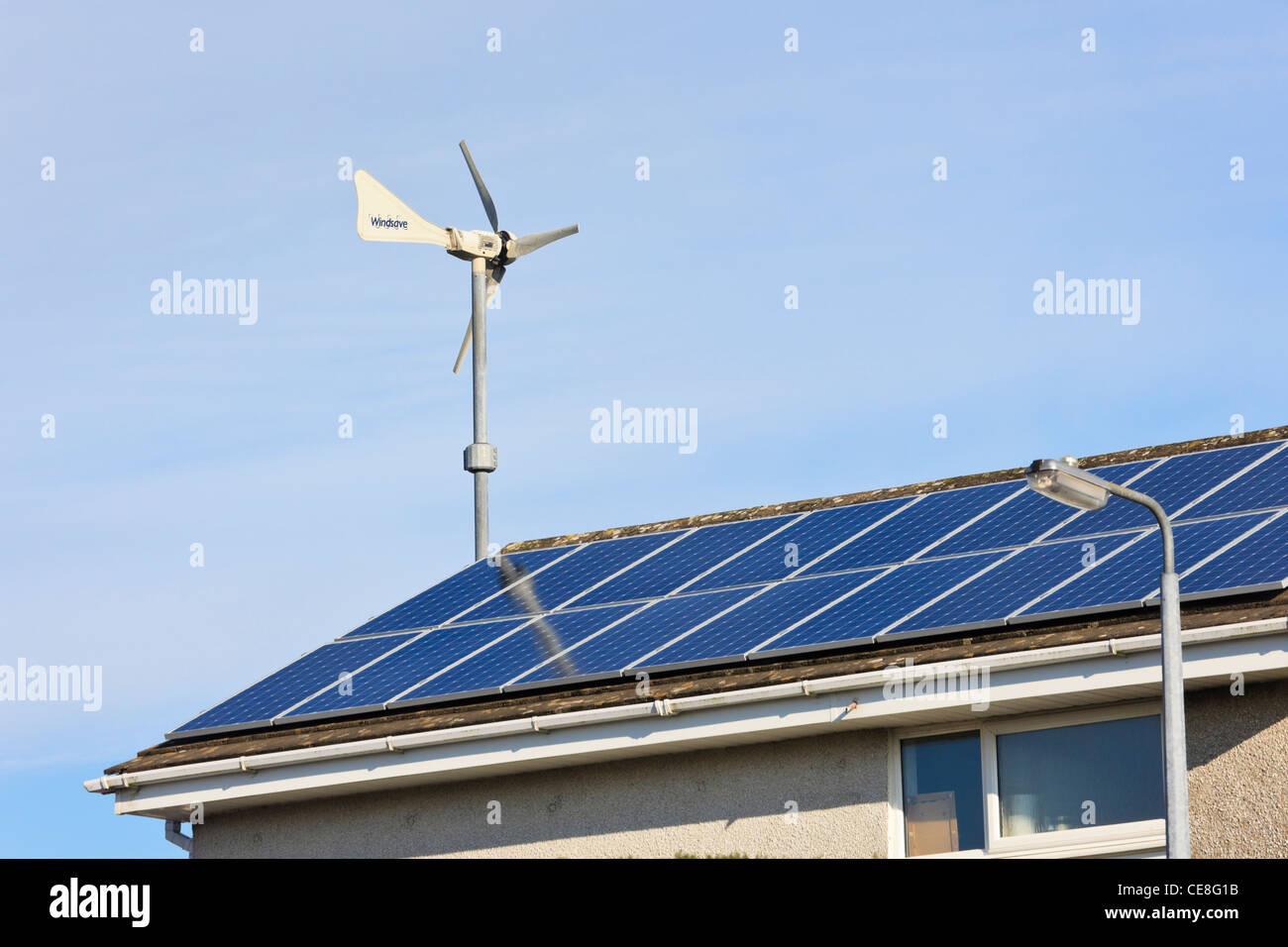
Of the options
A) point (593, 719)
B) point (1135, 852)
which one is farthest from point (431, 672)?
point (1135, 852)

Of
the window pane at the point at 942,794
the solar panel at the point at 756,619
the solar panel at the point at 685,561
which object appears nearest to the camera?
the window pane at the point at 942,794

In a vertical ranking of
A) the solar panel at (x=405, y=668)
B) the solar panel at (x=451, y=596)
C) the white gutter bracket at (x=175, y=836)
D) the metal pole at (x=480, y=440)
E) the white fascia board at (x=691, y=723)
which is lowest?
the white gutter bracket at (x=175, y=836)

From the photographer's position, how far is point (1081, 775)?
15.3 meters

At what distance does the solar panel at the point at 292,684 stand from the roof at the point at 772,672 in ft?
0.94

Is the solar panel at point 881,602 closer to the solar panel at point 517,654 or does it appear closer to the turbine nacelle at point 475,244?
the solar panel at point 517,654

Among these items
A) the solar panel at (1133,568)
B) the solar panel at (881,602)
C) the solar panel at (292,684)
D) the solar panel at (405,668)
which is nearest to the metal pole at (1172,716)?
the solar panel at (1133,568)

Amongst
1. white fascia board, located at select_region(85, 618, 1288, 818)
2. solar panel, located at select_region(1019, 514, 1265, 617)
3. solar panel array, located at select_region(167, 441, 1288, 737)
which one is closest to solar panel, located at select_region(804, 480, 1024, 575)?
solar panel array, located at select_region(167, 441, 1288, 737)

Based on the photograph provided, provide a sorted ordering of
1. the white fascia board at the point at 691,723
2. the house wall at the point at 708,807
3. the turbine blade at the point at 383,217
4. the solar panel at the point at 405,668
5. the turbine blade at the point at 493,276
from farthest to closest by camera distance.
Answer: the turbine blade at the point at 493,276 < the turbine blade at the point at 383,217 < the solar panel at the point at 405,668 < the white fascia board at the point at 691,723 < the house wall at the point at 708,807

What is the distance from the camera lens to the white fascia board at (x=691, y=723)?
47.6ft

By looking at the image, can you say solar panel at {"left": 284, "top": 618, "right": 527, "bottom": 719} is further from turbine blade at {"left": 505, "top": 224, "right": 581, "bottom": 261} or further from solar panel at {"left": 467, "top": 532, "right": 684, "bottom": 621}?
turbine blade at {"left": 505, "top": 224, "right": 581, "bottom": 261}

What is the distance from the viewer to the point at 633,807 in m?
16.9

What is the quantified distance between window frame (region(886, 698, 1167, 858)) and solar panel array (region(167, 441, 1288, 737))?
83 centimetres
